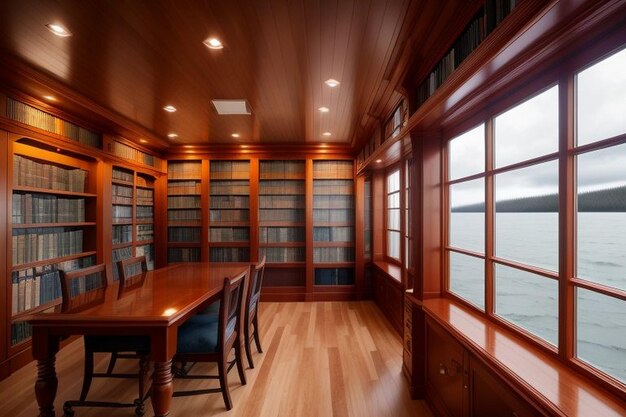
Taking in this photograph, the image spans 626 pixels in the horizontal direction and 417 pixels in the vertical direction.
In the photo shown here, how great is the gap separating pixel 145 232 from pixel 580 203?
5.18m

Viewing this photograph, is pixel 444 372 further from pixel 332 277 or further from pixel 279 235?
pixel 279 235

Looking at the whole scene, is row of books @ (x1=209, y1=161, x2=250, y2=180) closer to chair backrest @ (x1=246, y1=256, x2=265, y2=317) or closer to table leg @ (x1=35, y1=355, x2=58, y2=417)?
chair backrest @ (x1=246, y1=256, x2=265, y2=317)

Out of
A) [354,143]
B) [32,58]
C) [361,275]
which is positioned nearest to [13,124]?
[32,58]

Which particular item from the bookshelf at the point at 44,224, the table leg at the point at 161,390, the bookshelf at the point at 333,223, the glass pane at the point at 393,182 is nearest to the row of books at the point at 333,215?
the bookshelf at the point at 333,223

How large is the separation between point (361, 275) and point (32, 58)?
4.47 m

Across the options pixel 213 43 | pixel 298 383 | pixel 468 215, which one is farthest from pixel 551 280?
pixel 213 43

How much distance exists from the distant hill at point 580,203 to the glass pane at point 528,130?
230 mm

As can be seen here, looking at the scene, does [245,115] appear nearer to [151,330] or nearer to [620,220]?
[151,330]

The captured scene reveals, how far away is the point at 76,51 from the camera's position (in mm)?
2164

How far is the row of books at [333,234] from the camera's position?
4.96 metres

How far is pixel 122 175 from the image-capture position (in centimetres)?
422

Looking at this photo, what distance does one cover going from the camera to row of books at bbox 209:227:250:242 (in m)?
4.97

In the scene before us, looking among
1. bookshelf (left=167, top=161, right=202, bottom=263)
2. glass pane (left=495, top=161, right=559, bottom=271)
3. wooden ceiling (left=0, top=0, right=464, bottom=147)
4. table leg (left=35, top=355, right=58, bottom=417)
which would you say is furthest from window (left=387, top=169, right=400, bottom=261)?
table leg (left=35, top=355, right=58, bottom=417)

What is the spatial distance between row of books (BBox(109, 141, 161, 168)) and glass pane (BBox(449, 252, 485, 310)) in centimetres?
416
